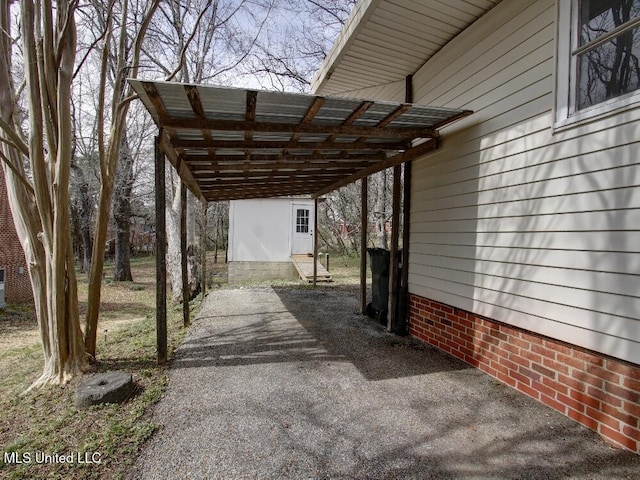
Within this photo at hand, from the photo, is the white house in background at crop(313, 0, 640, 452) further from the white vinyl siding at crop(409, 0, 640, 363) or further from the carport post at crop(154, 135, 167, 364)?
the carport post at crop(154, 135, 167, 364)

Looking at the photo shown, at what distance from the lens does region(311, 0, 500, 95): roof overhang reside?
3553 mm

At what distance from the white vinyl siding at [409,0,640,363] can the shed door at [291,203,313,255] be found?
9.62m

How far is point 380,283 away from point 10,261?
11.5 metres

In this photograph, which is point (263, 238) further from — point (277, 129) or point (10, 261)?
point (277, 129)

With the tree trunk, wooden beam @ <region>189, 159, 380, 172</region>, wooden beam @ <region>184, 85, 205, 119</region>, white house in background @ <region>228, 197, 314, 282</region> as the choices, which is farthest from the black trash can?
the tree trunk

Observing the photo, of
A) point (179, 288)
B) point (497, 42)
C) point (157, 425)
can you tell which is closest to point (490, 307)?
point (497, 42)

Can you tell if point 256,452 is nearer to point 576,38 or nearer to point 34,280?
point 34,280

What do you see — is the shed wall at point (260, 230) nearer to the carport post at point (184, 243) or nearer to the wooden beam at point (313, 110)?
the carport post at point (184, 243)

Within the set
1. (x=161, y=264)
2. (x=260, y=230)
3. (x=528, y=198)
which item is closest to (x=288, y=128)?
(x=161, y=264)

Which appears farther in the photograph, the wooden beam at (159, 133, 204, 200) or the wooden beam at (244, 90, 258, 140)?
the wooden beam at (159, 133, 204, 200)

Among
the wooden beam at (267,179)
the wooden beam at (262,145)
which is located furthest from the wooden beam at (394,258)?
the wooden beam at (267,179)

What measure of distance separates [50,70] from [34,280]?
2.07 meters

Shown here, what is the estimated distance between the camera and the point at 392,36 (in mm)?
4098

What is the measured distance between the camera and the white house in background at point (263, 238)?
13.5m
